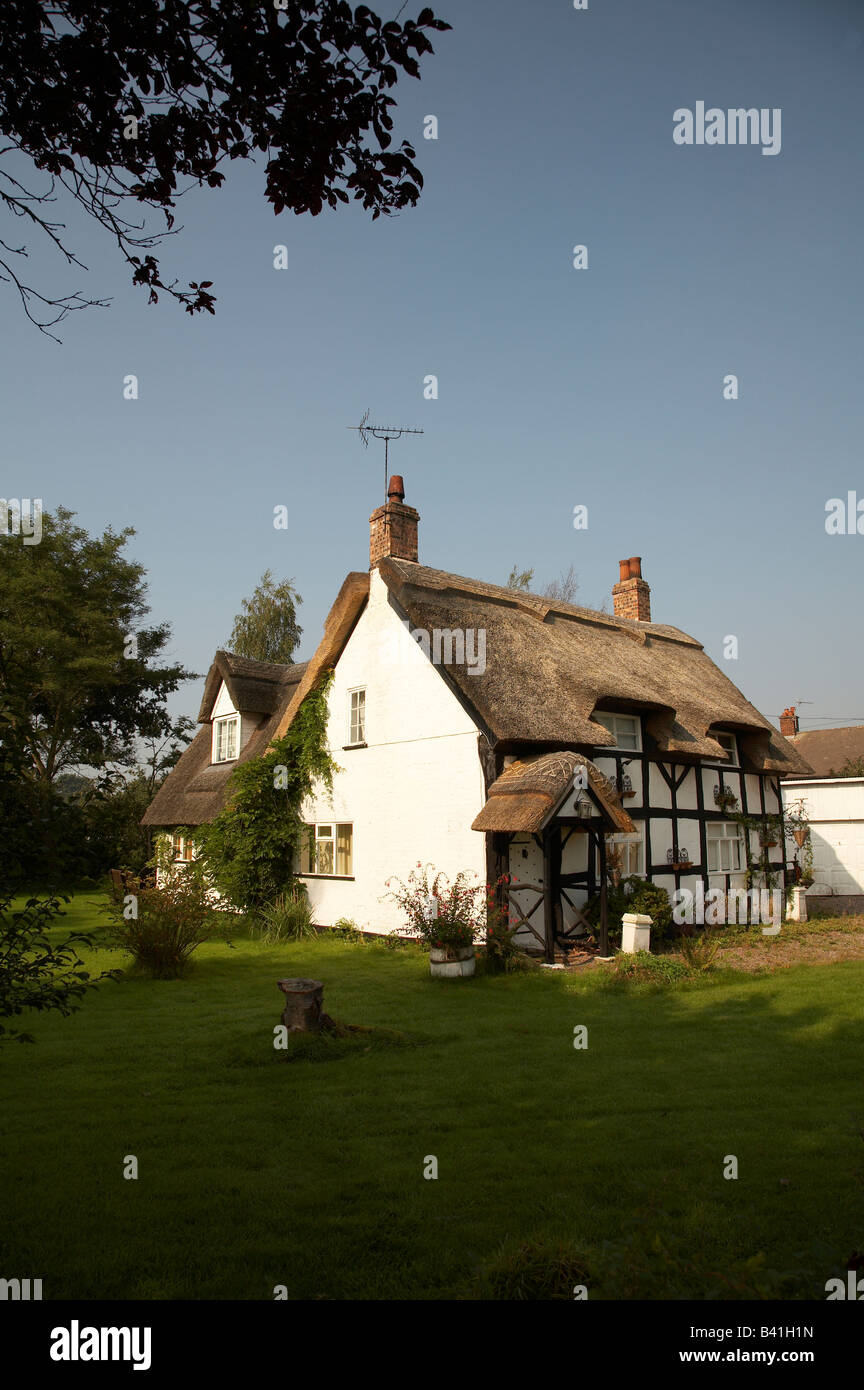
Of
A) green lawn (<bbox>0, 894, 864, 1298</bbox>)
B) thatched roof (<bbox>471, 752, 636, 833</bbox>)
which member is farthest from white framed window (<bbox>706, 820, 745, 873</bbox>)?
green lawn (<bbox>0, 894, 864, 1298</bbox>)

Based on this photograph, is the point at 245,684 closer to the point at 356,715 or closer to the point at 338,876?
the point at 356,715

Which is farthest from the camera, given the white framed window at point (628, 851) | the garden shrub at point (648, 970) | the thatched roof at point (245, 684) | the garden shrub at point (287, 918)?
the thatched roof at point (245, 684)

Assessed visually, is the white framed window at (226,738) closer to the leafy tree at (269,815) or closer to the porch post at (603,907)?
the leafy tree at (269,815)

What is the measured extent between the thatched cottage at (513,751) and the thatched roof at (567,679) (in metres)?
0.05

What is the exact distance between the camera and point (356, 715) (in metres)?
16.8

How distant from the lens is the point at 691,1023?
8.84m

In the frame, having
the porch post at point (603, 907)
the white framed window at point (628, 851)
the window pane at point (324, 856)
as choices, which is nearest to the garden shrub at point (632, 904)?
the white framed window at point (628, 851)

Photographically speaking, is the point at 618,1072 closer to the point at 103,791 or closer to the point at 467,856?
the point at 103,791

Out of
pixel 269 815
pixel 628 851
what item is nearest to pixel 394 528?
pixel 269 815

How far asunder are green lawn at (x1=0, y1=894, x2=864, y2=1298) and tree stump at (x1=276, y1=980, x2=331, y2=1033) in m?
0.33

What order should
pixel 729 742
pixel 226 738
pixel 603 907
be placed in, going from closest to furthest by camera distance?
1. pixel 603 907
2. pixel 729 742
3. pixel 226 738

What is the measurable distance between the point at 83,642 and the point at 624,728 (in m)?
23.2

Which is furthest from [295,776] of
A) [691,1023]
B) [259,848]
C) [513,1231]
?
[513,1231]

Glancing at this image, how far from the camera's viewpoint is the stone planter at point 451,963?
1159 centimetres
